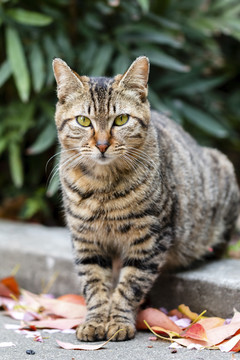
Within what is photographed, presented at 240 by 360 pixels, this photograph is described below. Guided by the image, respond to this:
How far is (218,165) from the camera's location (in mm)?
3523

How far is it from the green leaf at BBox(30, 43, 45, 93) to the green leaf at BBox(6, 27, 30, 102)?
0.21 feet

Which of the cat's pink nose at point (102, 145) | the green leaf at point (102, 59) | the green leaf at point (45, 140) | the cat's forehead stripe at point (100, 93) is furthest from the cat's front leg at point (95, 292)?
the green leaf at point (102, 59)

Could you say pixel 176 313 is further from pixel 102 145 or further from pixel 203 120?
pixel 203 120

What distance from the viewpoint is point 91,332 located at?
242 cm

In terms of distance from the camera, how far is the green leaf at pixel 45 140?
4566mm

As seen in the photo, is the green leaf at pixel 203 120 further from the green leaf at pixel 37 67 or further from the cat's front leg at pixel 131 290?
the cat's front leg at pixel 131 290

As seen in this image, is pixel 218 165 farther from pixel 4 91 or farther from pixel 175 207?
pixel 4 91

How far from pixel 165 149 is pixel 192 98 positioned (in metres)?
2.43

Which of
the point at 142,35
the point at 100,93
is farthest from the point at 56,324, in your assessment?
the point at 142,35

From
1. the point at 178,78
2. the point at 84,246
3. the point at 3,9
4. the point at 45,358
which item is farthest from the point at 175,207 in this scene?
the point at 3,9

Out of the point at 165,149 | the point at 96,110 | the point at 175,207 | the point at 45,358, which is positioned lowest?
the point at 45,358

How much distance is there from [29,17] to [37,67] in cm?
41

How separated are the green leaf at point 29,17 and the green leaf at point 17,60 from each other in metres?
0.12

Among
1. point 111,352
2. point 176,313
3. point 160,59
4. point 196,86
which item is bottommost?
point 176,313
